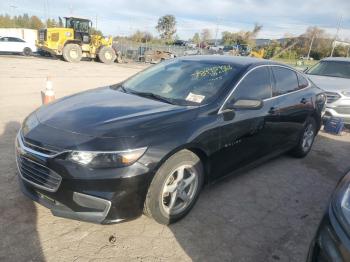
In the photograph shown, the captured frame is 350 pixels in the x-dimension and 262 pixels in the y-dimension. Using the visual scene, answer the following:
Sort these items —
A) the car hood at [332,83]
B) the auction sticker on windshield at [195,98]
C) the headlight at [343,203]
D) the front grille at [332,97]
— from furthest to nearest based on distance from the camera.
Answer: the car hood at [332,83]
the front grille at [332,97]
the auction sticker on windshield at [195,98]
the headlight at [343,203]

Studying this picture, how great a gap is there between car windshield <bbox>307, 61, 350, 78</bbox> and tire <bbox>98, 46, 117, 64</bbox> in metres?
17.3

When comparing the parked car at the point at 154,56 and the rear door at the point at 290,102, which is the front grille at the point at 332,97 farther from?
the parked car at the point at 154,56

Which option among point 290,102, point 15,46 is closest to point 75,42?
point 15,46

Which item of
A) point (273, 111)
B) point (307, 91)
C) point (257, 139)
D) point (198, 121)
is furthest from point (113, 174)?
point (307, 91)

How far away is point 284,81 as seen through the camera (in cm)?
475

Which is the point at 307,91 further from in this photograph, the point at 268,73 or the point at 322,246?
the point at 322,246

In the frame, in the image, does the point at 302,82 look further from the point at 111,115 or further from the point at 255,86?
the point at 111,115

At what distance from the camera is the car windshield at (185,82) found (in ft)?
11.9

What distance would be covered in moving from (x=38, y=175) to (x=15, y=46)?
84.9ft

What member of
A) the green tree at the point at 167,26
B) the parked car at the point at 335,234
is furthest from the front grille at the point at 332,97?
the green tree at the point at 167,26

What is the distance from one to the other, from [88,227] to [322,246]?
6.89ft

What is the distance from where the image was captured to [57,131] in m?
2.87

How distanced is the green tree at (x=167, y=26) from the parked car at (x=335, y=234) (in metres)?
73.9

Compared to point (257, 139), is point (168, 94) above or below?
above
